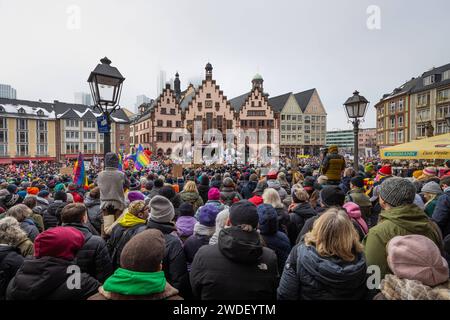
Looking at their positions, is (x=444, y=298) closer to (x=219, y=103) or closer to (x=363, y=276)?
(x=363, y=276)

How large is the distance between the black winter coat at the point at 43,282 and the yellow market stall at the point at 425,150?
36.8 feet

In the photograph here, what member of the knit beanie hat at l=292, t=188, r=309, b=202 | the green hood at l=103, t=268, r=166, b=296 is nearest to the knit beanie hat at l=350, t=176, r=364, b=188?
the knit beanie hat at l=292, t=188, r=309, b=202

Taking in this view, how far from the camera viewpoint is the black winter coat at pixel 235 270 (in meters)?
2.28

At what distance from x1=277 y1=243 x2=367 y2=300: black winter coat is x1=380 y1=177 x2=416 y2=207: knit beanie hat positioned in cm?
98

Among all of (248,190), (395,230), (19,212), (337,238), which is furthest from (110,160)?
(395,230)

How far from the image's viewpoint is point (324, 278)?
2.07 meters

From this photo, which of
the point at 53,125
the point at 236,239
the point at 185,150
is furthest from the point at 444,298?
the point at 53,125

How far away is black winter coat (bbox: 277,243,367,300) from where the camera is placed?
2.05 meters

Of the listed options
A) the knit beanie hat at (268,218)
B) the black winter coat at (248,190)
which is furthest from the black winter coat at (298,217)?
the black winter coat at (248,190)

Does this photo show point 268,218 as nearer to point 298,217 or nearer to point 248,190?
point 298,217

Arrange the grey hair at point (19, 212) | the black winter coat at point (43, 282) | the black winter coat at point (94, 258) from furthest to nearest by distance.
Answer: the grey hair at point (19, 212)
the black winter coat at point (94, 258)
the black winter coat at point (43, 282)

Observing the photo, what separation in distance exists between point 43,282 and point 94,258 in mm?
788

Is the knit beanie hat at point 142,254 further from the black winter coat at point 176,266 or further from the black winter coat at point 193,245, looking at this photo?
the black winter coat at point 193,245

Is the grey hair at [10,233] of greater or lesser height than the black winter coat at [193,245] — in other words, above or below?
above
